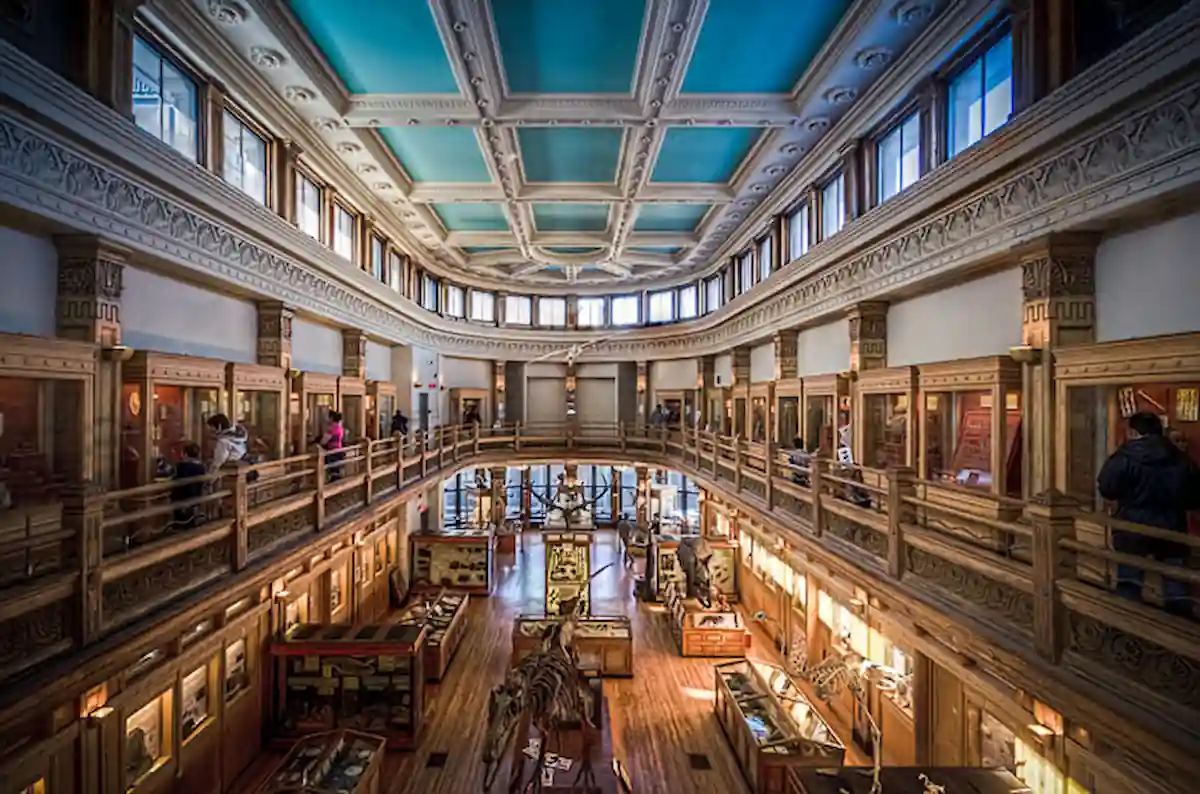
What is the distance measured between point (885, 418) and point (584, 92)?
7400mm

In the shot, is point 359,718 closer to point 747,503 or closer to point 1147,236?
point 747,503

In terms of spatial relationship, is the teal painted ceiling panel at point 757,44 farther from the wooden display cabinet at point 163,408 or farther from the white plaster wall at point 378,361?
the white plaster wall at point 378,361

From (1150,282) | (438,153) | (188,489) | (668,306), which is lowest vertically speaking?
(188,489)

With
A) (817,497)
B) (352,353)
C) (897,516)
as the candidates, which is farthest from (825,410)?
(352,353)

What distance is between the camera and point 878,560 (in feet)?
21.2

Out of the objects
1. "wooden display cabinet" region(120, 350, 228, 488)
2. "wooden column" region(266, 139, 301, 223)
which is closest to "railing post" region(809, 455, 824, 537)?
"wooden display cabinet" region(120, 350, 228, 488)

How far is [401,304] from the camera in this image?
16.0 m

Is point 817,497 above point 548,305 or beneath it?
beneath

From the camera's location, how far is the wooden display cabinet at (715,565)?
53.3 ft

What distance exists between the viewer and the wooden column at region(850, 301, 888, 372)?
935 centimetres

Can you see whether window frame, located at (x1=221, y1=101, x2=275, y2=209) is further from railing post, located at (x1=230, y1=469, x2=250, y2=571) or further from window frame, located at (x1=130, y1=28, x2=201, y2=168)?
railing post, located at (x1=230, y1=469, x2=250, y2=571)

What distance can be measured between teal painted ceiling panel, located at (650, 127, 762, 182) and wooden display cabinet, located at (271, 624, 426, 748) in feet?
34.6

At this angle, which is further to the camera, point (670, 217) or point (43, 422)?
point (670, 217)

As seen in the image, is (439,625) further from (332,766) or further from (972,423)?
(972,423)
